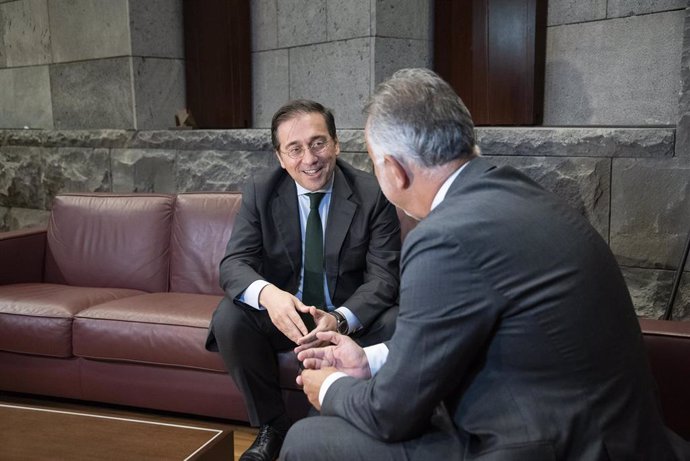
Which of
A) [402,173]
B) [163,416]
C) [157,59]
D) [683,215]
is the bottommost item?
[163,416]

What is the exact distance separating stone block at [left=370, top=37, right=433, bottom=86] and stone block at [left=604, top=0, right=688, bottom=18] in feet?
3.23

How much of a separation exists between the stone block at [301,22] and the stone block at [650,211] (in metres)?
1.99

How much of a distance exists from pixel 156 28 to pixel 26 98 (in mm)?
1274

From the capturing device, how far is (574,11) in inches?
133

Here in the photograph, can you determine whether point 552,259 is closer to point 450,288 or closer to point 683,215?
point 450,288

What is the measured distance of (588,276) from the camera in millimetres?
1132

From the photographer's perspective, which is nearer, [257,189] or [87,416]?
[87,416]

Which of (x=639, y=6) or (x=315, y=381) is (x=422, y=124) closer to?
(x=315, y=381)

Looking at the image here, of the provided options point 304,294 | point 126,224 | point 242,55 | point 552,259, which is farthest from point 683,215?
point 242,55

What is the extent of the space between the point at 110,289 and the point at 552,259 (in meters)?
2.35

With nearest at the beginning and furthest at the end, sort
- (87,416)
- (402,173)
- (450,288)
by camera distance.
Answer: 1. (450,288)
2. (402,173)
3. (87,416)

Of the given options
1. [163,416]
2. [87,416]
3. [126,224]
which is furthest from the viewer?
[126,224]

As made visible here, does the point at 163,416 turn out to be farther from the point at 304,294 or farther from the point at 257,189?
the point at 257,189

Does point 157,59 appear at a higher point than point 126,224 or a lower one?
higher
